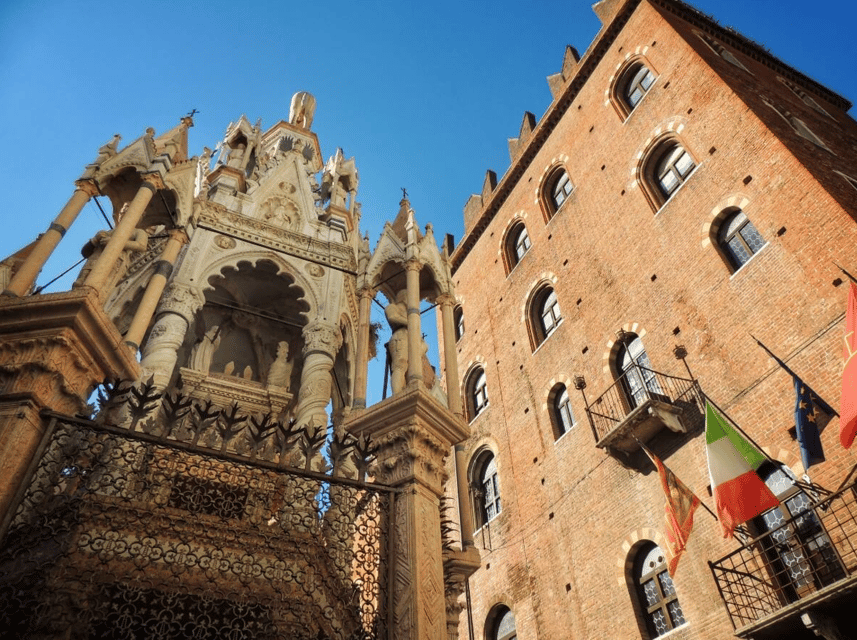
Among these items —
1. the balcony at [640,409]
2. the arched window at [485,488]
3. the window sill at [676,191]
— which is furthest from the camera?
the arched window at [485,488]

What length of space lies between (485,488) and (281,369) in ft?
32.4

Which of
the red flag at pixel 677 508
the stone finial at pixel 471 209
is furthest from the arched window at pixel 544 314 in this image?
the red flag at pixel 677 508

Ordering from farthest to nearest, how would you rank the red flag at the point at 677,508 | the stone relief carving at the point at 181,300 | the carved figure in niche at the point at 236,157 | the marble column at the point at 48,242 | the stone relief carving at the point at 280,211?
the carved figure in niche at the point at 236,157 → the stone relief carving at the point at 280,211 → the red flag at the point at 677,508 → the stone relief carving at the point at 181,300 → the marble column at the point at 48,242

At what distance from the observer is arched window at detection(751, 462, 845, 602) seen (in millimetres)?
8680

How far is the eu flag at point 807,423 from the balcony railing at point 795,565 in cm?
57

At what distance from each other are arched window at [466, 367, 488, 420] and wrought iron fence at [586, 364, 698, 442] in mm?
6026

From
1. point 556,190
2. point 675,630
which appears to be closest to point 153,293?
point 675,630

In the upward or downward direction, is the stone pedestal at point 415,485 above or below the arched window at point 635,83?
below

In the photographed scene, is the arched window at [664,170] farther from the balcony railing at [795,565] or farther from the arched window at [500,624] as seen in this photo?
the arched window at [500,624]

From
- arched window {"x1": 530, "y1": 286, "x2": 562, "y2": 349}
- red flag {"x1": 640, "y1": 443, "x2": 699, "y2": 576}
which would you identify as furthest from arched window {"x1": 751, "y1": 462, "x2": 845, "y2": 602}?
arched window {"x1": 530, "y1": 286, "x2": 562, "y2": 349}

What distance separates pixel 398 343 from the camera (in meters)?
6.96

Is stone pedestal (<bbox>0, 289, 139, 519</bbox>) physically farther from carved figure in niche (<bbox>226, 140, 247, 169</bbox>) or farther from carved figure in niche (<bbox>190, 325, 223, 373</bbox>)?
carved figure in niche (<bbox>226, 140, 247, 169</bbox>)

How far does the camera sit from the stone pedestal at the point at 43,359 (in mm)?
4191

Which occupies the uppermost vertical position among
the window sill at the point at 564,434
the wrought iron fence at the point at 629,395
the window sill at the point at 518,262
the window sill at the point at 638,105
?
the window sill at the point at 638,105
